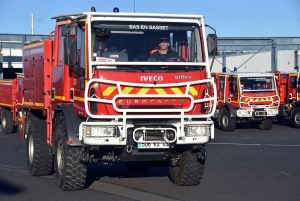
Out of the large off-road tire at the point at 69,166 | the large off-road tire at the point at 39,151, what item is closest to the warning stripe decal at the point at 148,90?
the large off-road tire at the point at 69,166

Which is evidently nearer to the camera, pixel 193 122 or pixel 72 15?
pixel 193 122

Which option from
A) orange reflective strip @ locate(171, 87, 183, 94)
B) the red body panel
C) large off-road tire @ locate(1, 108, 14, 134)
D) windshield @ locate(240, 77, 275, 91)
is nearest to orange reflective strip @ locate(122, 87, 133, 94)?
orange reflective strip @ locate(171, 87, 183, 94)

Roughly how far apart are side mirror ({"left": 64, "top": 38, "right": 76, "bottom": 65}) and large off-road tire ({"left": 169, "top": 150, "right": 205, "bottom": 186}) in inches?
99.4

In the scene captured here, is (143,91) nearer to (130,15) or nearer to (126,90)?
(126,90)

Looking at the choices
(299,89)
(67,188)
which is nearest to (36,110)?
(67,188)

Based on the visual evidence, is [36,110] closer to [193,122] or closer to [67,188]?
[67,188]

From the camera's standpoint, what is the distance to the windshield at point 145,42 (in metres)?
9.47

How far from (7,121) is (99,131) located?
16029mm

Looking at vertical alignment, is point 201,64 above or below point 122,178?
above

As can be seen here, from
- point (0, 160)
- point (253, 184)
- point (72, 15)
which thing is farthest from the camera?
point (0, 160)

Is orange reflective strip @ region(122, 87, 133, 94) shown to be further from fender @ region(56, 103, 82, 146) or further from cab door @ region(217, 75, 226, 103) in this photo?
cab door @ region(217, 75, 226, 103)

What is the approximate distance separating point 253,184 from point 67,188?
132 inches

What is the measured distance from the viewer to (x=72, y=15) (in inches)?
397

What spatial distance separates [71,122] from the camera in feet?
31.2
